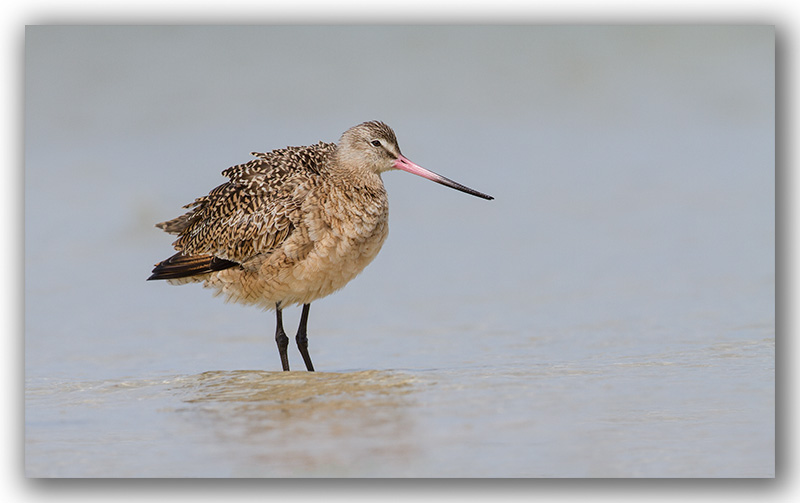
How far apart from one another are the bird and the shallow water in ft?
1.48

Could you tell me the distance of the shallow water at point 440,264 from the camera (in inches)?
206

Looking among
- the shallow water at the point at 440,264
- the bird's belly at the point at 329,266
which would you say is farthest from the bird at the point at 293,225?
the shallow water at the point at 440,264

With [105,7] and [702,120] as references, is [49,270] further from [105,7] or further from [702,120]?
[702,120]

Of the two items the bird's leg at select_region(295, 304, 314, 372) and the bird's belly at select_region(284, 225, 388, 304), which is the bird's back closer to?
the bird's belly at select_region(284, 225, 388, 304)

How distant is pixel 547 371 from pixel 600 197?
311cm

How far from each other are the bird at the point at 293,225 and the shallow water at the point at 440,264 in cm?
45

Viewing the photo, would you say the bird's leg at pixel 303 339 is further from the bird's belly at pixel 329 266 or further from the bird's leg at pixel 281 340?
the bird's belly at pixel 329 266

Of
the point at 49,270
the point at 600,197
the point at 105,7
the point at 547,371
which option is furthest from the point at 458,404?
the point at 600,197

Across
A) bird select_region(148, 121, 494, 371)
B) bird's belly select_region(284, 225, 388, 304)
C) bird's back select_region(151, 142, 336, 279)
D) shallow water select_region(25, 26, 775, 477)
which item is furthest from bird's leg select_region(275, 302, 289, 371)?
bird's back select_region(151, 142, 336, 279)

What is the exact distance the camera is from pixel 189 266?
6570 mm

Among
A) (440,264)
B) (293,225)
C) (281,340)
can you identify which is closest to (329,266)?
(293,225)

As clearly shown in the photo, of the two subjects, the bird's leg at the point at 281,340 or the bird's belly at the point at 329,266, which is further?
the bird's leg at the point at 281,340

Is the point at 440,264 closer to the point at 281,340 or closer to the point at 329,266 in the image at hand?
the point at 281,340

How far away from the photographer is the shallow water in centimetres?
524
